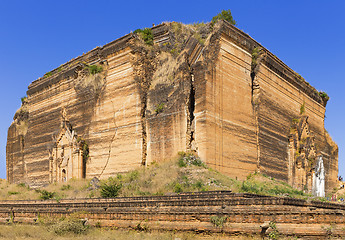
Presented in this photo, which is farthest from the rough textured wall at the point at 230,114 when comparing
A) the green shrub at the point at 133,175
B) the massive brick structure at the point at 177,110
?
the green shrub at the point at 133,175

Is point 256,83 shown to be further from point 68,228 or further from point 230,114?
point 68,228

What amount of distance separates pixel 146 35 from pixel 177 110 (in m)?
6.85

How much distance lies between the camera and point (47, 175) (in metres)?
30.3

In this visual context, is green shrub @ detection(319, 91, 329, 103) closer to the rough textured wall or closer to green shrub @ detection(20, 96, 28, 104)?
the rough textured wall

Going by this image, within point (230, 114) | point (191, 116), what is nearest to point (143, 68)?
point (191, 116)

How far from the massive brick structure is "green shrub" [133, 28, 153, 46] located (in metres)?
0.26

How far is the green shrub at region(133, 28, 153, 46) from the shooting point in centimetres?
2531

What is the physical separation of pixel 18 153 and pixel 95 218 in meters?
25.7

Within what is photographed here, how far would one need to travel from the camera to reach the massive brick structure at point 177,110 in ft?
68.1

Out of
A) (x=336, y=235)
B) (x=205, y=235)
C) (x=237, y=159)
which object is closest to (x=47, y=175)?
(x=237, y=159)

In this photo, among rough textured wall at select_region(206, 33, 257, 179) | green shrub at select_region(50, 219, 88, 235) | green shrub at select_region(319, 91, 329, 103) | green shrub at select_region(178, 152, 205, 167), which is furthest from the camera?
green shrub at select_region(319, 91, 329, 103)

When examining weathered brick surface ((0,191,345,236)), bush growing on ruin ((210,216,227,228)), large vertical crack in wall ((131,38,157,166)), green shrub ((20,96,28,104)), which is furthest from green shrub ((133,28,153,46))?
bush growing on ruin ((210,216,227,228))

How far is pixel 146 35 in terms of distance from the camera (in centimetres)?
2539

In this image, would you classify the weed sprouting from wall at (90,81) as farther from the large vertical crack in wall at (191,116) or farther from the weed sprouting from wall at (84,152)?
the large vertical crack in wall at (191,116)
